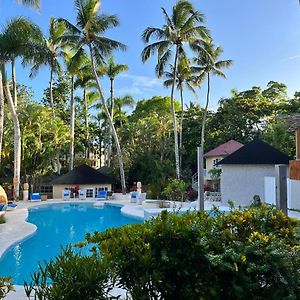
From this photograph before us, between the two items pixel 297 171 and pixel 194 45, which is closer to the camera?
pixel 297 171

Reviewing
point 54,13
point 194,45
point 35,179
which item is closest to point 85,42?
point 54,13

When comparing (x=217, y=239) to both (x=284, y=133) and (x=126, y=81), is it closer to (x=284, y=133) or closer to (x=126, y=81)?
(x=284, y=133)

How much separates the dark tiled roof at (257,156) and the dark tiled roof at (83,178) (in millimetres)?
12458

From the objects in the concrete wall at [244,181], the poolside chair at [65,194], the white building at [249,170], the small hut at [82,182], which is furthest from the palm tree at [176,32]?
Result: the poolside chair at [65,194]

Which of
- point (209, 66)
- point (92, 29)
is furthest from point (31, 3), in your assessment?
point (209, 66)

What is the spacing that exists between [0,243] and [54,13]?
23199 millimetres

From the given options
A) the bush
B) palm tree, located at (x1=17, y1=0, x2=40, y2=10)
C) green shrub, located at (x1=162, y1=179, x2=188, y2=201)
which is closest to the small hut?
green shrub, located at (x1=162, y1=179, x2=188, y2=201)

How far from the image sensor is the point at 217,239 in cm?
398

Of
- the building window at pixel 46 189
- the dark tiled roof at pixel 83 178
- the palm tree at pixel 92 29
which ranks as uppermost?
the palm tree at pixel 92 29

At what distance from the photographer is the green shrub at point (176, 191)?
24.7m

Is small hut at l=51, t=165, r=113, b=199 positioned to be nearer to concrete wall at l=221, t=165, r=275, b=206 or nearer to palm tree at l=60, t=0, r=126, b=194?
palm tree at l=60, t=0, r=126, b=194

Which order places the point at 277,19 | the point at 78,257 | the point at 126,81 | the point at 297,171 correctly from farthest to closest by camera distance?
the point at 126,81 → the point at 277,19 → the point at 297,171 → the point at 78,257

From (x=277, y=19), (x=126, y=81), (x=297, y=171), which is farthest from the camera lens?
(x=126, y=81)

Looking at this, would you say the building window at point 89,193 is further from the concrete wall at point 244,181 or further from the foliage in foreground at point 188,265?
the foliage in foreground at point 188,265
